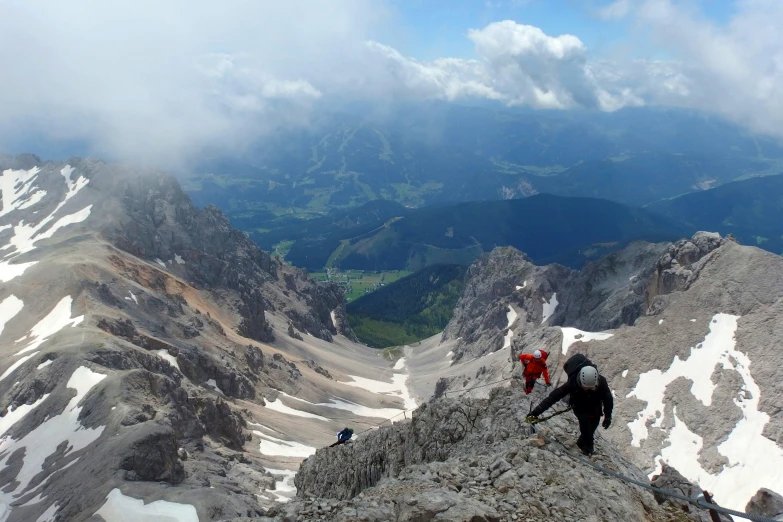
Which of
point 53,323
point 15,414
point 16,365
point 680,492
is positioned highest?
point 680,492

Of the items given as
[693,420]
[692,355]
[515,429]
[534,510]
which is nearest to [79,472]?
[515,429]

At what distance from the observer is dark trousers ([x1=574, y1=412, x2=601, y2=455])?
20016mm

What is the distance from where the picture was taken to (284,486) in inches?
3265

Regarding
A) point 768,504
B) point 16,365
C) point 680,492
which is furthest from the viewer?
point 16,365

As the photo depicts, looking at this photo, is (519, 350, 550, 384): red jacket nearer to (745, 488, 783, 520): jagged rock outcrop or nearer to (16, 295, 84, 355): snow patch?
(745, 488, 783, 520): jagged rock outcrop

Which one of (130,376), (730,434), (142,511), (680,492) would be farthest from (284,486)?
(680,492)

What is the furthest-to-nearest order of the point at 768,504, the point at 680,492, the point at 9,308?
the point at 9,308, the point at 680,492, the point at 768,504

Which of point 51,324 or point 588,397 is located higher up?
point 588,397

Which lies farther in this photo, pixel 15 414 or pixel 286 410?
pixel 286 410

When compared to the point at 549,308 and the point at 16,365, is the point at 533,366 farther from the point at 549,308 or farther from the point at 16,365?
the point at 549,308

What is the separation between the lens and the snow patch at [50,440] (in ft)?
215

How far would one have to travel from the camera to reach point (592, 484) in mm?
19516

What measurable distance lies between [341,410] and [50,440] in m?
83.6

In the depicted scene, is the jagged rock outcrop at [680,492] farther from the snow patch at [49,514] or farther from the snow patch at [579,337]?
the snow patch at [579,337]
